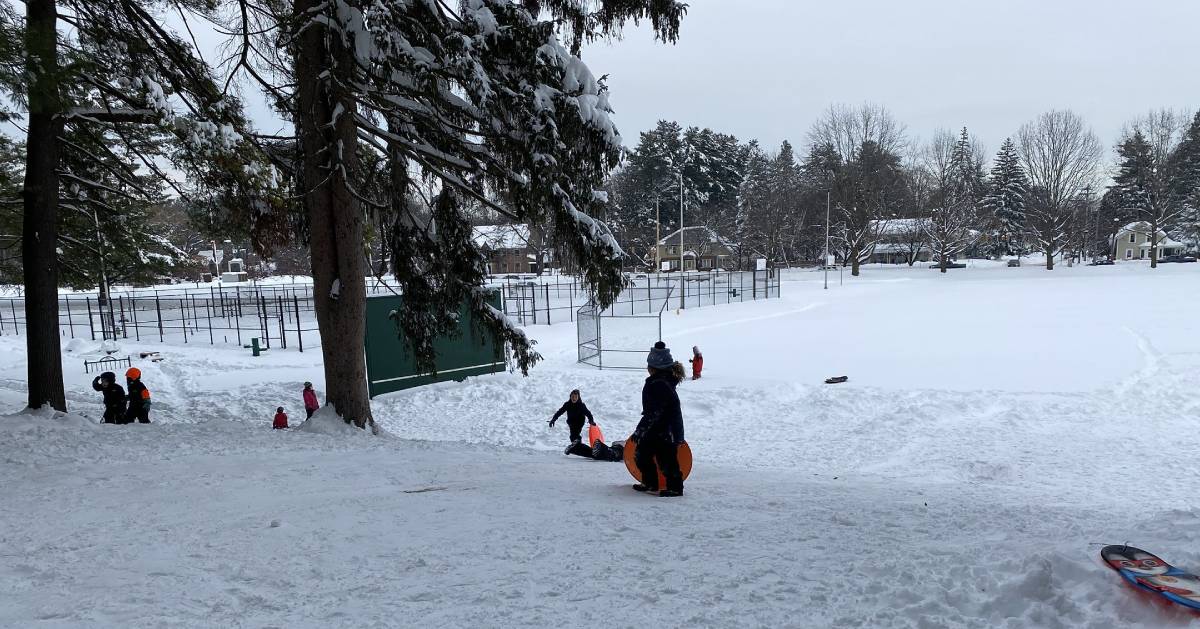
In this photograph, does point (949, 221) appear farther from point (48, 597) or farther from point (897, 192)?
point (48, 597)

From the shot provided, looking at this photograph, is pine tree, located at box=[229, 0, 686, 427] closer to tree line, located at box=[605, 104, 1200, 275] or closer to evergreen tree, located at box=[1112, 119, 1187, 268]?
tree line, located at box=[605, 104, 1200, 275]

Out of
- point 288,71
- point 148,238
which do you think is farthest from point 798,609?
point 148,238

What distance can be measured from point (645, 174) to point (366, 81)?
7158 cm

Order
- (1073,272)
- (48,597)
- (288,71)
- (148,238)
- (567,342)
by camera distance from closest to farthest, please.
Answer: (48,597), (288,71), (148,238), (567,342), (1073,272)

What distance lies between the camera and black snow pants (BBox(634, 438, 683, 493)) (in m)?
5.88

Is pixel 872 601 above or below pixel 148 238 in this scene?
below

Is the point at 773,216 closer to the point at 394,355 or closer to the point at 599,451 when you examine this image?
the point at 394,355

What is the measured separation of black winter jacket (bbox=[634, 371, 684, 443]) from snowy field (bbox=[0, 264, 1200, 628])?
0.61m

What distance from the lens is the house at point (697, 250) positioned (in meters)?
69.9

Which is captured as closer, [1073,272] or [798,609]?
[798,609]

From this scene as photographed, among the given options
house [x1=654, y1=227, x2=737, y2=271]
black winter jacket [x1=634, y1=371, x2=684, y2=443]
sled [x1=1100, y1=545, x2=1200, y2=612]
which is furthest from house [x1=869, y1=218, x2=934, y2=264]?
sled [x1=1100, y1=545, x2=1200, y2=612]

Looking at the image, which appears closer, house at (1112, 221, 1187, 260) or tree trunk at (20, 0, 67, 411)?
tree trunk at (20, 0, 67, 411)

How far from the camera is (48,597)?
140 inches

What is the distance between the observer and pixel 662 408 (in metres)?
5.67
